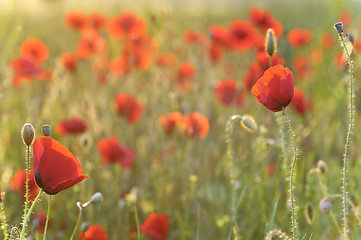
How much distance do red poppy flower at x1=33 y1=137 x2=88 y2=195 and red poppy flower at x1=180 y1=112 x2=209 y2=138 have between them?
1124mm

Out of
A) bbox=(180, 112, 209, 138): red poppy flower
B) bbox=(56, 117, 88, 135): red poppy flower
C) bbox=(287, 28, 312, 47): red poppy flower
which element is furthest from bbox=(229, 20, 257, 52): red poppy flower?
Answer: bbox=(56, 117, 88, 135): red poppy flower

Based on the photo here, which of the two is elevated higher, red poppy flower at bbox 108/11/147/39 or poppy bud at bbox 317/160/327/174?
red poppy flower at bbox 108/11/147/39

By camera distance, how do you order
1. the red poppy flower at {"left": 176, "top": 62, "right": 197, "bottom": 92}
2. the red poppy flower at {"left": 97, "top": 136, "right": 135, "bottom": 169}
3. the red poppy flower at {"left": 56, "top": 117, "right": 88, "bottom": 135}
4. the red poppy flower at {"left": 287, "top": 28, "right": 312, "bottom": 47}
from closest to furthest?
the red poppy flower at {"left": 97, "top": 136, "right": 135, "bottom": 169}, the red poppy flower at {"left": 56, "top": 117, "right": 88, "bottom": 135}, the red poppy flower at {"left": 176, "top": 62, "right": 197, "bottom": 92}, the red poppy flower at {"left": 287, "top": 28, "right": 312, "bottom": 47}

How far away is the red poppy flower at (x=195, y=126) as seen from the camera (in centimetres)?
203

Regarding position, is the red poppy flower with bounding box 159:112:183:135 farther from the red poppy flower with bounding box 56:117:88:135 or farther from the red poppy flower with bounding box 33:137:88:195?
the red poppy flower with bounding box 33:137:88:195

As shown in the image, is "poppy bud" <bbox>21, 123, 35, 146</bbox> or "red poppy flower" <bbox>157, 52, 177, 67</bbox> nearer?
"poppy bud" <bbox>21, 123, 35, 146</bbox>

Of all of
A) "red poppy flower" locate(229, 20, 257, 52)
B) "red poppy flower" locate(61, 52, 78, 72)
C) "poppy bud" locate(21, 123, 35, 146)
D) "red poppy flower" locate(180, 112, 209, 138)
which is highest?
"red poppy flower" locate(229, 20, 257, 52)

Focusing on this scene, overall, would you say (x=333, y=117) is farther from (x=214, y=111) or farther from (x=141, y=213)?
(x=141, y=213)

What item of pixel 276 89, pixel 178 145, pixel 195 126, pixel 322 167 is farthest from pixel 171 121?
pixel 276 89

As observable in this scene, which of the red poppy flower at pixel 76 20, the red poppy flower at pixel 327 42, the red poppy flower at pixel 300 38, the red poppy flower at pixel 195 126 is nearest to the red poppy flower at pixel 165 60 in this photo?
the red poppy flower at pixel 76 20

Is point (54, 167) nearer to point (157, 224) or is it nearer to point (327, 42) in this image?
point (157, 224)

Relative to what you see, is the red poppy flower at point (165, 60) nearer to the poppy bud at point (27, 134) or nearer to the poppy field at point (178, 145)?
the poppy field at point (178, 145)

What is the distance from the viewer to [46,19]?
6301 mm

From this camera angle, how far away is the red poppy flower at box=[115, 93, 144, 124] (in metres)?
2.29
